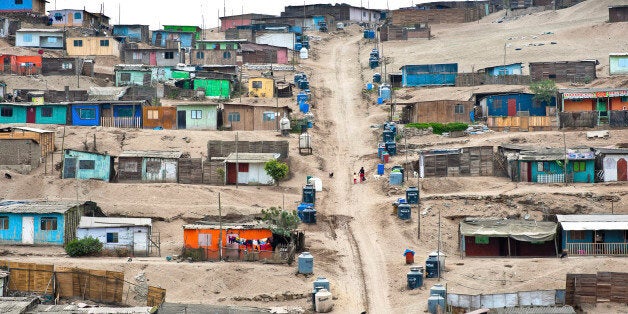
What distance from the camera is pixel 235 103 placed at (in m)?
74.2

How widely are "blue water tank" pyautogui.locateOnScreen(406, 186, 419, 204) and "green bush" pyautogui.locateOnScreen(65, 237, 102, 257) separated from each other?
46.4 ft

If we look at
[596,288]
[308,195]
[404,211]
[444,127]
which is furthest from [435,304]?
[444,127]

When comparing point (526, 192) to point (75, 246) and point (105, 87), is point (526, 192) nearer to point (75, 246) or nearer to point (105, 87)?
point (75, 246)

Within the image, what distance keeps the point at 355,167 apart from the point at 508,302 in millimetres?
24750

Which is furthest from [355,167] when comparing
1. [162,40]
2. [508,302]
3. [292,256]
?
[162,40]

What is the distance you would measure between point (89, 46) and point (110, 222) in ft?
139

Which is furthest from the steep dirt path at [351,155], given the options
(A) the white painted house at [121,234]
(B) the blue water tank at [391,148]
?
(A) the white painted house at [121,234]

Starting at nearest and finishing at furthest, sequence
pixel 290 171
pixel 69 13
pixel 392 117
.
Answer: pixel 290 171 < pixel 392 117 < pixel 69 13

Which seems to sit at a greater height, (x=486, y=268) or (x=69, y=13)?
(x=69, y=13)

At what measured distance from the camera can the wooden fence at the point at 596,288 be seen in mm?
41344

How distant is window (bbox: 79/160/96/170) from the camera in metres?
58.8

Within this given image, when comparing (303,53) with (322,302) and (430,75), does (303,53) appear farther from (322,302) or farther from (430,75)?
(322,302)

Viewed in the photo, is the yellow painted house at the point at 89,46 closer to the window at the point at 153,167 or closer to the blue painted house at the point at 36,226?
the window at the point at 153,167

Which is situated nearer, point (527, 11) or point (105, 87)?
point (105, 87)
